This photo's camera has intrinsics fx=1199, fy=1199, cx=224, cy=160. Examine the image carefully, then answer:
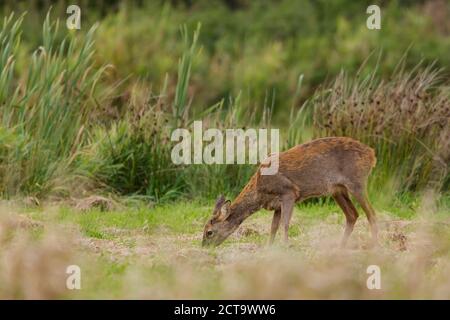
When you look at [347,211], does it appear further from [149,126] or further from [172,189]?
[149,126]

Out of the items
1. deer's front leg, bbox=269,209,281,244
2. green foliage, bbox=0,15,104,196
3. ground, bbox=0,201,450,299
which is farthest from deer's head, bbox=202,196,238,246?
green foliage, bbox=0,15,104,196

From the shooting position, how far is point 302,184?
10930 mm

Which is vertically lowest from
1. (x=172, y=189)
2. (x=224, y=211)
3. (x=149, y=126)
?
(x=172, y=189)

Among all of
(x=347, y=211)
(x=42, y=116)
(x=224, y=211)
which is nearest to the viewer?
(x=224, y=211)

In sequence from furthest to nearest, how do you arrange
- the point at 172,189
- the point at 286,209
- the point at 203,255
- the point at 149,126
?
the point at 149,126, the point at 172,189, the point at 286,209, the point at 203,255

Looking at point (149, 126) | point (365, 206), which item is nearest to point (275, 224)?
point (365, 206)

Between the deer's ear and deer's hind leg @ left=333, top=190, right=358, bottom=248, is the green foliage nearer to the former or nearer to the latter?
the deer's ear

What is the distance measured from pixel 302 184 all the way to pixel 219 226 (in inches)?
33.6

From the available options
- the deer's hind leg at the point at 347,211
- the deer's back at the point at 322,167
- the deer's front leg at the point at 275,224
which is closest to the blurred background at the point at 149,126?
the deer's hind leg at the point at 347,211

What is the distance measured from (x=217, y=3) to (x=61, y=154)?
631 inches

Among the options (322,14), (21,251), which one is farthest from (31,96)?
→ (322,14)

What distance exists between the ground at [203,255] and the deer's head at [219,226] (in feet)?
0.43

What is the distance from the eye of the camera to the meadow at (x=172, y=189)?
26.6 ft

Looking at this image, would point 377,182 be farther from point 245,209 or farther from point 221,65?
point 221,65
